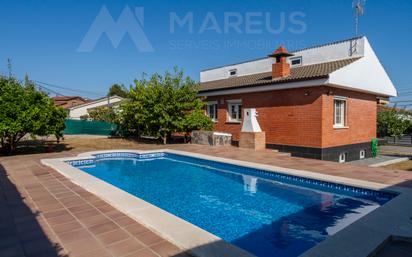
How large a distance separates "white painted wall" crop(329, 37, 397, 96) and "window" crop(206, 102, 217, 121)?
8.62 metres

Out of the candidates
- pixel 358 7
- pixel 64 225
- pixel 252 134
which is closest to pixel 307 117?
pixel 252 134

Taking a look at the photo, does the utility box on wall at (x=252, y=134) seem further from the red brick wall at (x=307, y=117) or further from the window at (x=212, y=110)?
the window at (x=212, y=110)

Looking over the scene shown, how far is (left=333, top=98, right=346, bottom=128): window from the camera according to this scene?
1391 centimetres

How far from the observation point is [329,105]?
508 inches

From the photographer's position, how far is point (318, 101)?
1259 cm

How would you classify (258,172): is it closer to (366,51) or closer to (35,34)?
(366,51)

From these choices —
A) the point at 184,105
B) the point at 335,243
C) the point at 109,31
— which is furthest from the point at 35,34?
the point at 335,243

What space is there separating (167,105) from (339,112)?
33.5ft

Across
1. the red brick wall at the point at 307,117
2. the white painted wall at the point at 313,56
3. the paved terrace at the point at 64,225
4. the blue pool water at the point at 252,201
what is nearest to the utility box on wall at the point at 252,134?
the red brick wall at the point at 307,117

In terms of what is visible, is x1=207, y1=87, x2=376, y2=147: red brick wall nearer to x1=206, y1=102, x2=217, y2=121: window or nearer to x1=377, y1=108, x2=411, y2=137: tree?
x1=206, y1=102, x2=217, y2=121: window

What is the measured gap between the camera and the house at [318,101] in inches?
502

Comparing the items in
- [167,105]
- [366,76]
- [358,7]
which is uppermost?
[358,7]

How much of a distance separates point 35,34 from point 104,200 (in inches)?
923

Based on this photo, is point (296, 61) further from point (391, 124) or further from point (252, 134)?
point (391, 124)
